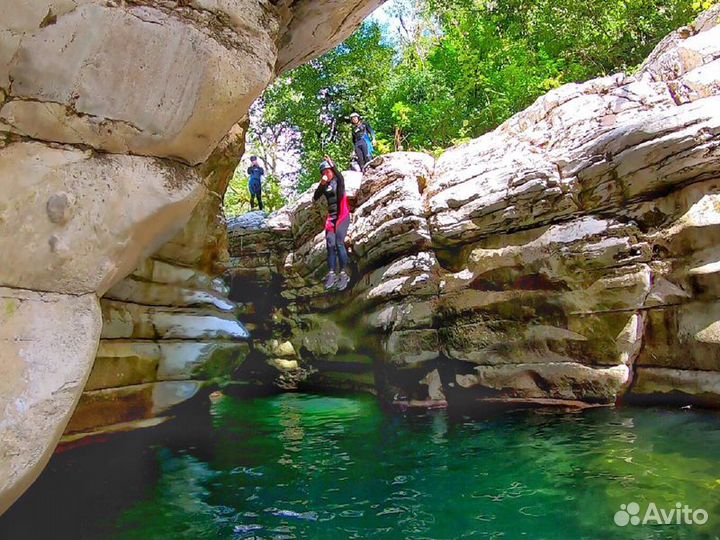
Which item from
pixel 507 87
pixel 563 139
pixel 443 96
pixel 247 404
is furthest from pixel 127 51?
pixel 443 96

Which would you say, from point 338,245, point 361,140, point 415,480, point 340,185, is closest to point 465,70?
point 361,140

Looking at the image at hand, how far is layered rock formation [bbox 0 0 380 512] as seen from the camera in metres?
3.38

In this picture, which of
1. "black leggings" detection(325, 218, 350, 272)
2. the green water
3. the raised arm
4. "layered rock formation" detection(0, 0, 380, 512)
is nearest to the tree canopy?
the raised arm

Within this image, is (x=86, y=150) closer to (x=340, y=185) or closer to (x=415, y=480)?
(x=415, y=480)

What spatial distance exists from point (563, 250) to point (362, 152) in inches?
238

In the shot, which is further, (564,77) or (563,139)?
(564,77)

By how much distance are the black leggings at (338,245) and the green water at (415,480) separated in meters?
3.62

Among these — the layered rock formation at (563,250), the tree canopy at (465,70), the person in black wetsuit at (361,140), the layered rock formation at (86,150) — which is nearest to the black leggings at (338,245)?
the layered rock formation at (563,250)

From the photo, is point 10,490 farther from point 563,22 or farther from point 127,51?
point 563,22

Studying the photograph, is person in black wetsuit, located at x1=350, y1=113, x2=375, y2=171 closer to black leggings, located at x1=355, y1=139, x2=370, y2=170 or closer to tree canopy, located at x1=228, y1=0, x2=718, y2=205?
black leggings, located at x1=355, y1=139, x2=370, y2=170

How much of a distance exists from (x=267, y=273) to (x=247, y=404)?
12.0 feet

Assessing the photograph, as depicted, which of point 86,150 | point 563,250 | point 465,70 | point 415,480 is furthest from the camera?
point 465,70

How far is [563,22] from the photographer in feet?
51.6

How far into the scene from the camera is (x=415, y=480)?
4996mm
